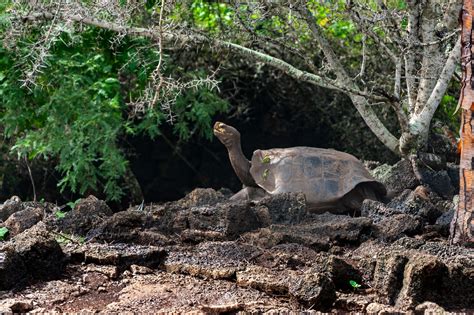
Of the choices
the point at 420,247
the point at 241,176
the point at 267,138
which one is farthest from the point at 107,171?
the point at 420,247

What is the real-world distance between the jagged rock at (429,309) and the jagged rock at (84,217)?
2.33m

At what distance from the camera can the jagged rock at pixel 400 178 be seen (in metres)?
6.69

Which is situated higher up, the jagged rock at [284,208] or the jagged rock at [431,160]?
the jagged rock at [431,160]

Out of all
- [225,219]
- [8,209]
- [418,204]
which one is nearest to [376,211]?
[418,204]

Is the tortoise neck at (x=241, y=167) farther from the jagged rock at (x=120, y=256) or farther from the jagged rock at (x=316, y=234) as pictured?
the jagged rock at (x=120, y=256)

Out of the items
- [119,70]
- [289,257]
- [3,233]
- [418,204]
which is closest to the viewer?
[289,257]

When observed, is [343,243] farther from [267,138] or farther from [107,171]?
[267,138]

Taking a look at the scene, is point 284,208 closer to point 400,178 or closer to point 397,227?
point 397,227

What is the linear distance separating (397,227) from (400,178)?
5.45 ft

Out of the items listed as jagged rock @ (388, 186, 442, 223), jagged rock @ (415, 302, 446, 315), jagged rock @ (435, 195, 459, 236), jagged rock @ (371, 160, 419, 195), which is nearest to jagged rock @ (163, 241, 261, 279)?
jagged rock @ (415, 302, 446, 315)

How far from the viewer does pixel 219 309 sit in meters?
3.75

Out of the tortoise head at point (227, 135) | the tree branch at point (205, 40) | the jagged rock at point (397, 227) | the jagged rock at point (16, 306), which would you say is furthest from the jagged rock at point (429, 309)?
the tortoise head at point (227, 135)

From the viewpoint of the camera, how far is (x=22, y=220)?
5.39 m

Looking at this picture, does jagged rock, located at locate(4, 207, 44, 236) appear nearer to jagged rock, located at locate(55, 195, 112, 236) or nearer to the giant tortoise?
jagged rock, located at locate(55, 195, 112, 236)
